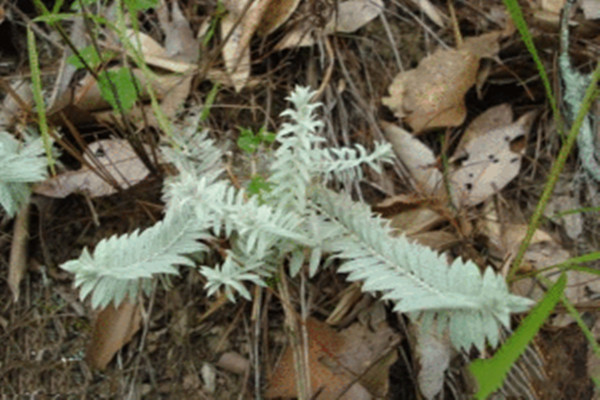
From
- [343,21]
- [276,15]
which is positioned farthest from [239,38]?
[343,21]

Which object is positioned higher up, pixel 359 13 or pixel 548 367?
pixel 359 13

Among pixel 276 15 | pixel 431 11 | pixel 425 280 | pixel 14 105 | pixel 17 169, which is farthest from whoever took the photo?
pixel 431 11

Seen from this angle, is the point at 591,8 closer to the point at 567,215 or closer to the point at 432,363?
the point at 567,215

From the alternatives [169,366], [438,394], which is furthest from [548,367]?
[169,366]

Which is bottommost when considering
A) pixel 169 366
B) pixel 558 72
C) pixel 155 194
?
pixel 169 366

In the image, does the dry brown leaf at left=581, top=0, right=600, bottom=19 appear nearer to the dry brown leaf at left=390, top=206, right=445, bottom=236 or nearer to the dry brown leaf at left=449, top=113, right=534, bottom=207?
the dry brown leaf at left=449, top=113, right=534, bottom=207

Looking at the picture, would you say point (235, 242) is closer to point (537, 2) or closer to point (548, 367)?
point (548, 367)

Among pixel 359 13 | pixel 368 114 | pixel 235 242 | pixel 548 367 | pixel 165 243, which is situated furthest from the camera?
pixel 359 13
